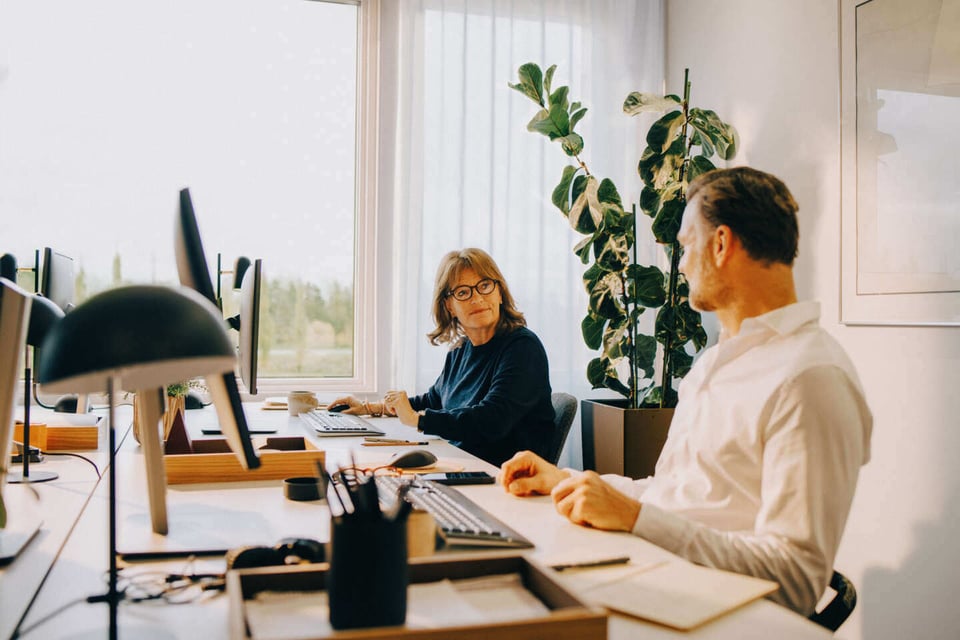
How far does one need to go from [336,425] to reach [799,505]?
5.01ft

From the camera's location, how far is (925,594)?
2.50 m

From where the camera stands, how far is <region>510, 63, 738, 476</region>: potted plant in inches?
124

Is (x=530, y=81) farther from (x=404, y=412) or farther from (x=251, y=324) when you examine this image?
(x=251, y=324)

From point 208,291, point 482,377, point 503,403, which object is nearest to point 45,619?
point 208,291

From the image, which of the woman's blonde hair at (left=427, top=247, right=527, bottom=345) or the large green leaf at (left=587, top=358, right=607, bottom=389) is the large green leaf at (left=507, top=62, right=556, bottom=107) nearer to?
the woman's blonde hair at (left=427, top=247, right=527, bottom=345)

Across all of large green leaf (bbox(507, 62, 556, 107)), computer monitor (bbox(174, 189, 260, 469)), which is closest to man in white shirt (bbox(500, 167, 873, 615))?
computer monitor (bbox(174, 189, 260, 469))

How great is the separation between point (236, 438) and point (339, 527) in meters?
0.44

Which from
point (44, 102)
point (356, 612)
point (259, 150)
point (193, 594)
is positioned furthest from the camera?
point (259, 150)

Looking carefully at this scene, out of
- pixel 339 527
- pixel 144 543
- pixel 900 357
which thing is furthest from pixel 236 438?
pixel 900 357

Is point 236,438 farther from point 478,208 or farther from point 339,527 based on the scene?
point 478,208

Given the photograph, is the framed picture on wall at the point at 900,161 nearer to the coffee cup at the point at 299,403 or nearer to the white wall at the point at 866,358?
the white wall at the point at 866,358

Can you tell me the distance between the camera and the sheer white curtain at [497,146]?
3.69 m

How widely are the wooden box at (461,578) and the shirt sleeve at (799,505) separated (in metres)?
0.38

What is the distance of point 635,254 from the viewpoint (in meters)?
3.20
